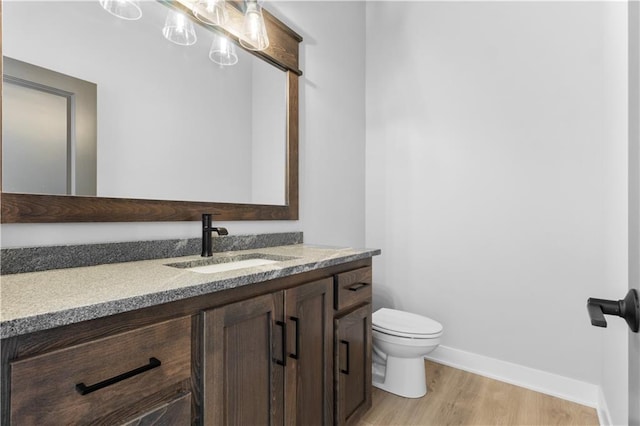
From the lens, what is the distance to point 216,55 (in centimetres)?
164

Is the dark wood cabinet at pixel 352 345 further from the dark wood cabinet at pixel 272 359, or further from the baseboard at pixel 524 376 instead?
the baseboard at pixel 524 376

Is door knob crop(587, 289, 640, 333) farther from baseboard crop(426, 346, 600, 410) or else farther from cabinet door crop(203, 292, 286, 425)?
baseboard crop(426, 346, 600, 410)

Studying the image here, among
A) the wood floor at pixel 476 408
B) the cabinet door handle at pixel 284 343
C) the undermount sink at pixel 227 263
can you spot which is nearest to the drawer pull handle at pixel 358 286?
the undermount sink at pixel 227 263

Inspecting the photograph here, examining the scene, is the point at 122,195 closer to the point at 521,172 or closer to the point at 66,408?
the point at 66,408

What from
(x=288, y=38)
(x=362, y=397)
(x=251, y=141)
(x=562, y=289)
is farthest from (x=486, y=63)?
(x=362, y=397)

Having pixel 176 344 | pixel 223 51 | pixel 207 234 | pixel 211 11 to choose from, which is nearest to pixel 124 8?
pixel 211 11

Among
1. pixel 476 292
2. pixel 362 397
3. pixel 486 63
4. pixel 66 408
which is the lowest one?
pixel 362 397

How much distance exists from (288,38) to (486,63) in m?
1.31

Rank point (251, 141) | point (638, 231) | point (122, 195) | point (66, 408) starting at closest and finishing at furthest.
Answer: point (638, 231)
point (66, 408)
point (122, 195)
point (251, 141)

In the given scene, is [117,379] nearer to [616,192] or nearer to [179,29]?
[179,29]

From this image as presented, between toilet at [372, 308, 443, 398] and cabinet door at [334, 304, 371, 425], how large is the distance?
9.5 inches

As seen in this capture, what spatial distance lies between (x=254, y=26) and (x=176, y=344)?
4.76ft

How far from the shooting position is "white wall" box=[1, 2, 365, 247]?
6.89ft

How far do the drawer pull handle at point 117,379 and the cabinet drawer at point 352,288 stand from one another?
80 cm
